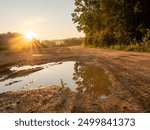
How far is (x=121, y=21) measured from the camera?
24688 millimetres

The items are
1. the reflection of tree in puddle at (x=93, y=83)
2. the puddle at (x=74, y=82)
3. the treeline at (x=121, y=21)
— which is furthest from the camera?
the treeline at (x=121, y=21)

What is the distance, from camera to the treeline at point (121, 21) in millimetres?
22734

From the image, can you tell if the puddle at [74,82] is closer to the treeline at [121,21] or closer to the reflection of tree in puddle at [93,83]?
the reflection of tree in puddle at [93,83]

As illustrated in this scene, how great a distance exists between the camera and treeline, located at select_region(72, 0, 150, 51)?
22.7 m

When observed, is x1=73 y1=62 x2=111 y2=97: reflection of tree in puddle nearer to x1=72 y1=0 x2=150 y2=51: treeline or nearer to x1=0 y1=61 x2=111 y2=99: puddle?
x1=0 y1=61 x2=111 y2=99: puddle

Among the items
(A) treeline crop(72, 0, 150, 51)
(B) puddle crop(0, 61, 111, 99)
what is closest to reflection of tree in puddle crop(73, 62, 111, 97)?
(B) puddle crop(0, 61, 111, 99)

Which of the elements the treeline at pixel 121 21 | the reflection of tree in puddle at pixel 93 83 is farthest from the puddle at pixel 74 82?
the treeline at pixel 121 21

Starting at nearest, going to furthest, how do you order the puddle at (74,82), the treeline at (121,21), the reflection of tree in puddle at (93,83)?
the reflection of tree in puddle at (93,83)
the puddle at (74,82)
the treeline at (121,21)

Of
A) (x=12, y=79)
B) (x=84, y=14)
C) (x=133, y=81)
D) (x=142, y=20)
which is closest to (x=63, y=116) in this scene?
(x=133, y=81)

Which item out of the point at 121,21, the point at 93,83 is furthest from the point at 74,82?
the point at 121,21

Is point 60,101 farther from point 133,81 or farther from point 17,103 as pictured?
point 133,81

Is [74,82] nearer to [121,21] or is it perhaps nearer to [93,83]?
[93,83]

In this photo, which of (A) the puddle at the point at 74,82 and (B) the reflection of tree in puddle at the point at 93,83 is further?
(A) the puddle at the point at 74,82

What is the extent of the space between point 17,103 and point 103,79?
3.09m
